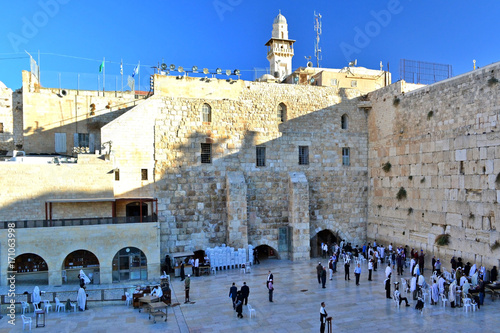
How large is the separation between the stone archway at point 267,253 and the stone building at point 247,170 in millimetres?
129

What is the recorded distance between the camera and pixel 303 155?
73.4ft

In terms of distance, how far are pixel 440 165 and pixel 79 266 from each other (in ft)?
55.1

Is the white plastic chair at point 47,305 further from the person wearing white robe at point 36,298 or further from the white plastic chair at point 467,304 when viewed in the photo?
the white plastic chair at point 467,304

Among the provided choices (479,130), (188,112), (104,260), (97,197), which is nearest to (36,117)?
(97,197)

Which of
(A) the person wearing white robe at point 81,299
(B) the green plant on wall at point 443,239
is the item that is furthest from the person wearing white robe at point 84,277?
(B) the green plant on wall at point 443,239

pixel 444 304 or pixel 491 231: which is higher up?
pixel 491 231

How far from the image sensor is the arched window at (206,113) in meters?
20.5

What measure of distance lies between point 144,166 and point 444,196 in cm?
1428

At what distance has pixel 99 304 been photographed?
1342 cm

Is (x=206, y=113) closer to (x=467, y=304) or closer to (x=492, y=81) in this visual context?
(x=492, y=81)

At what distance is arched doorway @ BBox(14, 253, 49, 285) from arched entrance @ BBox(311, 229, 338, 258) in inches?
529

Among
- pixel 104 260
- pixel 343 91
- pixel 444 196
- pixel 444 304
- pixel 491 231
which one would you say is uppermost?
pixel 343 91

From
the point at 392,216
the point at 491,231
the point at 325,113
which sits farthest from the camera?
the point at 325,113

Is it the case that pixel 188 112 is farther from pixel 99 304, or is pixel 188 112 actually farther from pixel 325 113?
pixel 99 304
